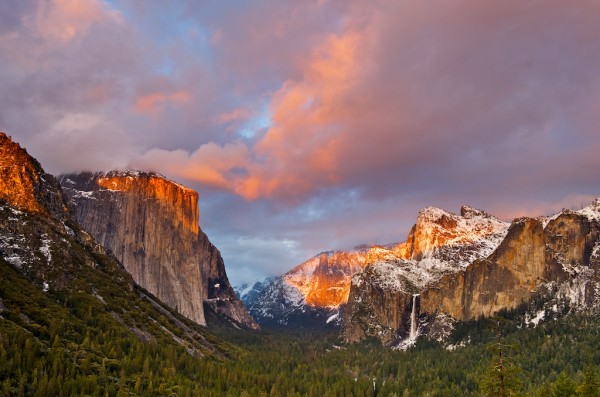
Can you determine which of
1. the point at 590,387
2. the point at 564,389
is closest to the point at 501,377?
the point at 590,387

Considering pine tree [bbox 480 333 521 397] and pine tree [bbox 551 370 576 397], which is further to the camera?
pine tree [bbox 551 370 576 397]

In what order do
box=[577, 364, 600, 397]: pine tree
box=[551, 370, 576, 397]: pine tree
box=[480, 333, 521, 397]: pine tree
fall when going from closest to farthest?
1. box=[480, 333, 521, 397]: pine tree
2. box=[577, 364, 600, 397]: pine tree
3. box=[551, 370, 576, 397]: pine tree

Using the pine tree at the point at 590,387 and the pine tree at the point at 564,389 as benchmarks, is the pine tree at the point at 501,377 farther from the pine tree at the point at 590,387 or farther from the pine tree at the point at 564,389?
the pine tree at the point at 564,389

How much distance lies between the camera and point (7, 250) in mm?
191375

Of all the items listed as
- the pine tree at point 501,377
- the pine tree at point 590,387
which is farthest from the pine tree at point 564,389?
the pine tree at point 501,377

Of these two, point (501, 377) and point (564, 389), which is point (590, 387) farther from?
point (501, 377)

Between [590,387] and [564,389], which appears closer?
[590,387]

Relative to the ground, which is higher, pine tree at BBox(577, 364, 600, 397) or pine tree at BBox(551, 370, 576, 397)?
pine tree at BBox(577, 364, 600, 397)

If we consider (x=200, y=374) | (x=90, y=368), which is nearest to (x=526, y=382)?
(x=200, y=374)

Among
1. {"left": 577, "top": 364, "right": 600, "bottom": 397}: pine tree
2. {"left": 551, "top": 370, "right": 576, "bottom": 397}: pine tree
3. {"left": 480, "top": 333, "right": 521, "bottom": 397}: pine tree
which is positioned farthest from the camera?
{"left": 551, "top": 370, "right": 576, "bottom": 397}: pine tree

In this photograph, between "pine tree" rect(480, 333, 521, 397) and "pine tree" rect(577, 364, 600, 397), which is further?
"pine tree" rect(577, 364, 600, 397)

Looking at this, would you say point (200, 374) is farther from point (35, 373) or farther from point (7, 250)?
point (7, 250)

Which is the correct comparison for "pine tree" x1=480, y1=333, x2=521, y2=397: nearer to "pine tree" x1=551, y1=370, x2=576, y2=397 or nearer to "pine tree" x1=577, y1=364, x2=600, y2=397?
"pine tree" x1=577, y1=364, x2=600, y2=397

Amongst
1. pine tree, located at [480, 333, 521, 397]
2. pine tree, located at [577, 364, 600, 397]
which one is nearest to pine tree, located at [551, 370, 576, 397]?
pine tree, located at [577, 364, 600, 397]
